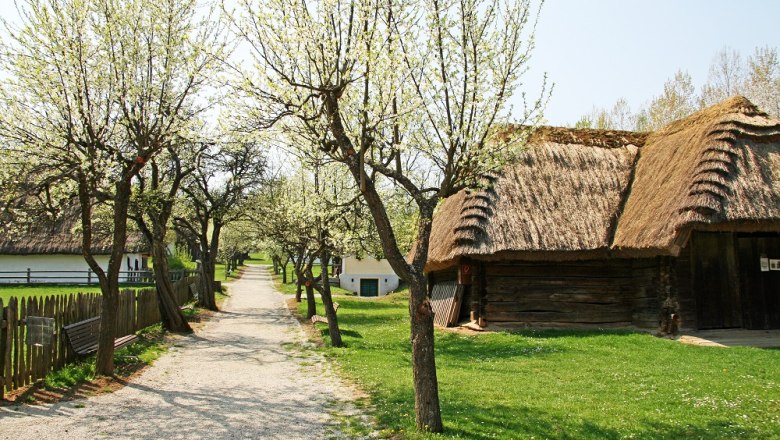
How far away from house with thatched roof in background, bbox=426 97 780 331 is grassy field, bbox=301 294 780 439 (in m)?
1.68

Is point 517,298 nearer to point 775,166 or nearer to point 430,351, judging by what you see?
point 775,166

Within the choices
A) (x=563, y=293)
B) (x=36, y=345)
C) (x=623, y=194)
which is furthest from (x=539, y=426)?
(x=623, y=194)

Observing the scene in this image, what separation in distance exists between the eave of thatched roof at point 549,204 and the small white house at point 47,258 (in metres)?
27.9

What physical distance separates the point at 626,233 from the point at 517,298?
3573 millimetres

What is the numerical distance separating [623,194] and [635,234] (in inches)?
127

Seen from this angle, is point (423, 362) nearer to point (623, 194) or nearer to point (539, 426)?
point (539, 426)

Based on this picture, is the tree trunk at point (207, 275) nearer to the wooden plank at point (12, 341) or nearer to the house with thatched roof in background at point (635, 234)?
the house with thatched roof in background at point (635, 234)

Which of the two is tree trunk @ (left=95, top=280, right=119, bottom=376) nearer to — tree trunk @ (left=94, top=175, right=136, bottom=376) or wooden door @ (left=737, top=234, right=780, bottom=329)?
tree trunk @ (left=94, top=175, right=136, bottom=376)

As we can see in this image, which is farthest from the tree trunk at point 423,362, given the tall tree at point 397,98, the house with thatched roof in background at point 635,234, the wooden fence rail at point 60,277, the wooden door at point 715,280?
the wooden fence rail at point 60,277

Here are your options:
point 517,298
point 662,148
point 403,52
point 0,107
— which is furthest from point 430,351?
point 662,148

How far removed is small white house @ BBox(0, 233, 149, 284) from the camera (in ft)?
131

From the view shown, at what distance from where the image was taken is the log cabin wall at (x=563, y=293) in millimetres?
18016

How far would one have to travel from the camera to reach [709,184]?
48.9ft

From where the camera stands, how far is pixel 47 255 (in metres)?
41.0
